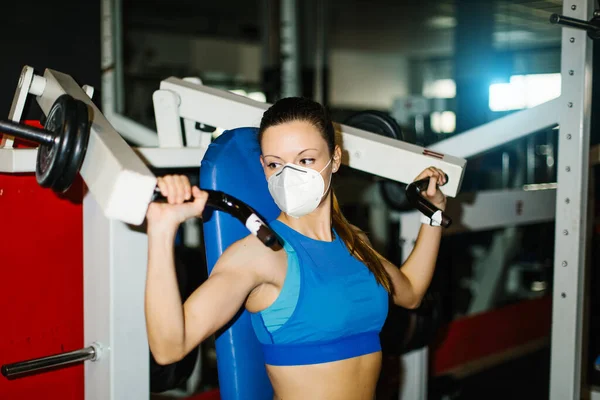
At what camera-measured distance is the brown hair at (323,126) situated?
4.44ft

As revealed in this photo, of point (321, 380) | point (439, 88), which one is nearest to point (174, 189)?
point (321, 380)

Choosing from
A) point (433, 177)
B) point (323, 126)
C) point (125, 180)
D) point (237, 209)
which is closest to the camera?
point (125, 180)

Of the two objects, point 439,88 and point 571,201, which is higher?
point 439,88

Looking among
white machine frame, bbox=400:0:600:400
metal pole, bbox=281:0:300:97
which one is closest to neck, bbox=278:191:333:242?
white machine frame, bbox=400:0:600:400

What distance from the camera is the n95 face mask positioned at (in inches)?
51.3

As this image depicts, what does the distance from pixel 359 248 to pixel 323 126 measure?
1.12ft

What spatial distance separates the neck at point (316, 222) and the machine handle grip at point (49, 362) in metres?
0.52

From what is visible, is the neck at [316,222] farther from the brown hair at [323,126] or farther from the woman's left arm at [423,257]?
the woman's left arm at [423,257]

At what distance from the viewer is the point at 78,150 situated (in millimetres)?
Result: 1077

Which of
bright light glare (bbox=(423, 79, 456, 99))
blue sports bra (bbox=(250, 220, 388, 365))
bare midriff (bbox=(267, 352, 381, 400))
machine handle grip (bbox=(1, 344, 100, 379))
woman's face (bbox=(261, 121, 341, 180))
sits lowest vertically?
bare midriff (bbox=(267, 352, 381, 400))

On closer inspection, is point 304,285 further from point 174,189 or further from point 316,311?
point 174,189

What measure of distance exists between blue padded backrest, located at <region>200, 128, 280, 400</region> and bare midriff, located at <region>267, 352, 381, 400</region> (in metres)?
0.08

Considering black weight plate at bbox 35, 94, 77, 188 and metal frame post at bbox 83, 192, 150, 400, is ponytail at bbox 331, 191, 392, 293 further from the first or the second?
black weight plate at bbox 35, 94, 77, 188

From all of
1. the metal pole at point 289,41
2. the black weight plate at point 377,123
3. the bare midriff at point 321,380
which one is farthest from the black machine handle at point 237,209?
the metal pole at point 289,41
